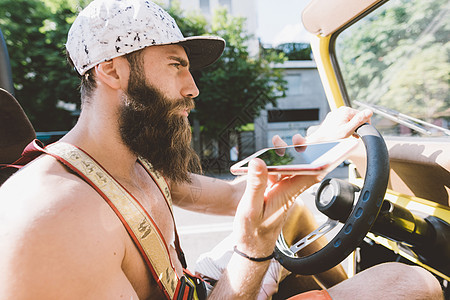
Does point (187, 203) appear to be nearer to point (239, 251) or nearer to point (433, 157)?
point (239, 251)

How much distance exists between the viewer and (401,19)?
1514 mm

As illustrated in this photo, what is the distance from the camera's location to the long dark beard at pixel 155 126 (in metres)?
1.35

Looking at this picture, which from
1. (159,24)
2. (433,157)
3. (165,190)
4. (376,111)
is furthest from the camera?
(376,111)

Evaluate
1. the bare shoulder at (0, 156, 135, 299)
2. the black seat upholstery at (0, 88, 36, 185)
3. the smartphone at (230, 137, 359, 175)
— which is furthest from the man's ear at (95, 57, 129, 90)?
the smartphone at (230, 137, 359, 175)

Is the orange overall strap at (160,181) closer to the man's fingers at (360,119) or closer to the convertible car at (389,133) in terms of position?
the convertible car at (389,133)

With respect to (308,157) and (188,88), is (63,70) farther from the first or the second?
(308,157)

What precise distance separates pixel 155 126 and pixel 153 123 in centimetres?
2

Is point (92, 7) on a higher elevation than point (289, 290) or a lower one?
higher

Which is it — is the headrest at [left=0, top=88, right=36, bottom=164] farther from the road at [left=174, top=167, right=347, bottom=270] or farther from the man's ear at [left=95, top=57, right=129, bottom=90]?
the road at [left=174, top=167, right=347, bottom=270]

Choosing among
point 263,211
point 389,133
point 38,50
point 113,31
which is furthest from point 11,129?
point 38,50

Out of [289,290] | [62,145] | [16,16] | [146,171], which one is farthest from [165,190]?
[16,16]

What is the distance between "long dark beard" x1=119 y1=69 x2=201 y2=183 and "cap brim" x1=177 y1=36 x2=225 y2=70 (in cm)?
29

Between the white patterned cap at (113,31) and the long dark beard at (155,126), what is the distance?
0.14 metres

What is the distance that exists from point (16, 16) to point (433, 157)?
12.0 metres
